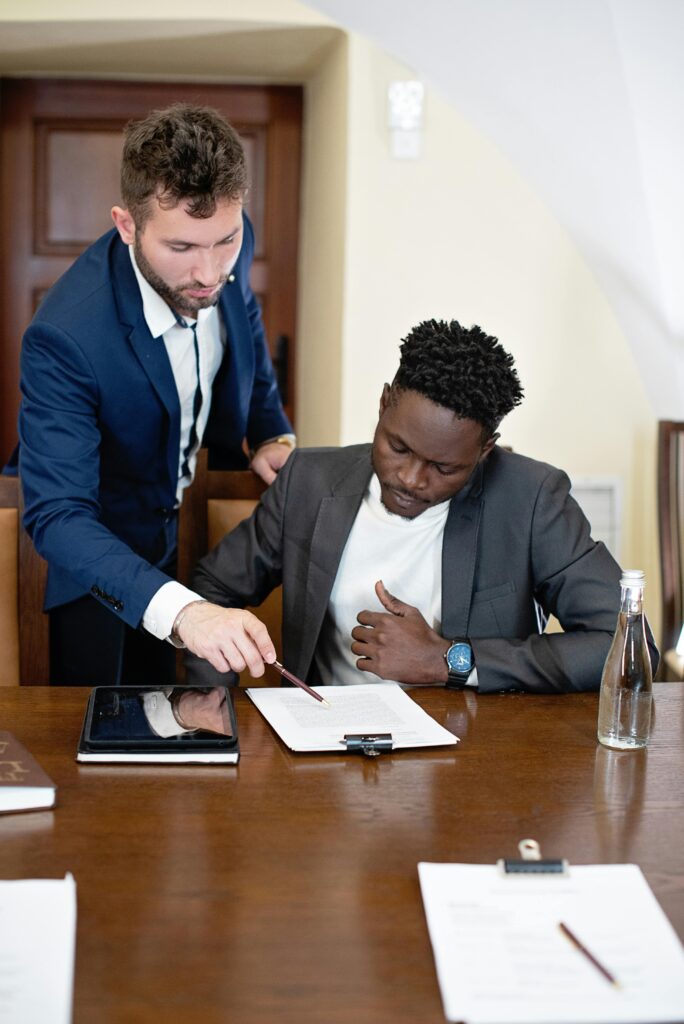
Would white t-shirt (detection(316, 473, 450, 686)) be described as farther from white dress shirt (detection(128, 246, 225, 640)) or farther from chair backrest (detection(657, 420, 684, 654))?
chair backrest (detection(657, 420, 684, 654))

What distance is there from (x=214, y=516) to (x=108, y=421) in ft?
0.90

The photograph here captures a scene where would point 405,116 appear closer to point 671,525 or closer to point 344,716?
point 671,525

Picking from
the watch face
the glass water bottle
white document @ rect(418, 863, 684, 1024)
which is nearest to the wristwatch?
the watch face

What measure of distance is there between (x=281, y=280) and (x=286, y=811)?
10.7 feet

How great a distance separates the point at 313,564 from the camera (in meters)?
1.87

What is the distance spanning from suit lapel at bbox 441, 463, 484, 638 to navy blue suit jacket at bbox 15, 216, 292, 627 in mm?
464

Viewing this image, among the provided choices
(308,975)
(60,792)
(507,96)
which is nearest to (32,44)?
(507,96)

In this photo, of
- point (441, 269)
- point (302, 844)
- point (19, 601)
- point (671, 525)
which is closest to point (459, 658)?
point (302, 844)

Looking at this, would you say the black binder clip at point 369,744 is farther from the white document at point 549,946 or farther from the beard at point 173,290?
the beard at point 173,290

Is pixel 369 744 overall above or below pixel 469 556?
below

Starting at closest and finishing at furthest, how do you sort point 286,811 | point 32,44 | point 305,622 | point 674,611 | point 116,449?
1. point 286,811
2. point 305,622
3. point 116,449
4. point 674,611
5. point 32,44

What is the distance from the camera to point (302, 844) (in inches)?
45.6

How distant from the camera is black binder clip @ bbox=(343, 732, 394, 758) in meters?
1.41

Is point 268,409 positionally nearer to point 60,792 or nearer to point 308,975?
point 60,792
